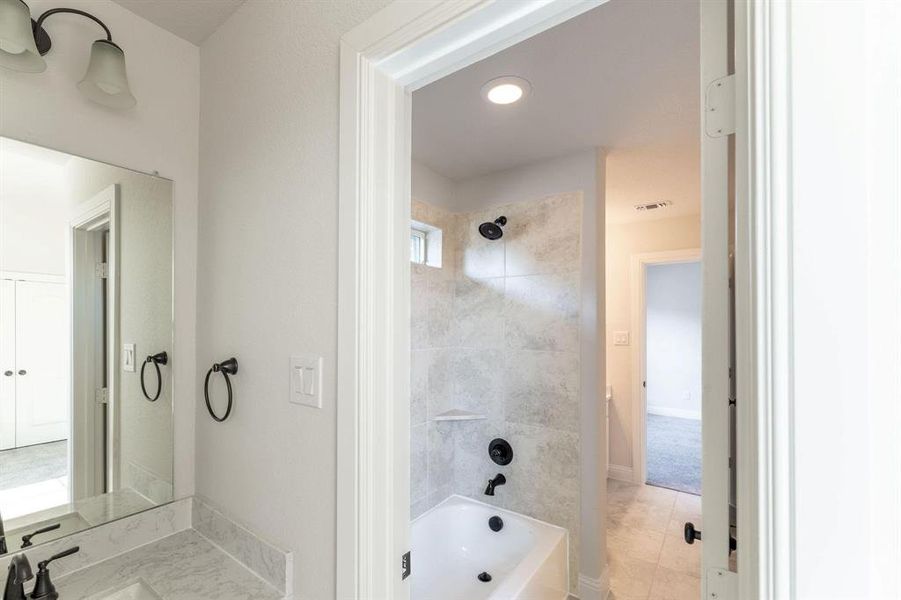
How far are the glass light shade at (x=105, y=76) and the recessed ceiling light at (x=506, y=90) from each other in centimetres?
127

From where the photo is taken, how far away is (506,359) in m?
2.54

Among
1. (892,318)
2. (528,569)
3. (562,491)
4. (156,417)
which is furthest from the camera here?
(562,491)

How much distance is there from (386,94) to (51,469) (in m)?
1.38

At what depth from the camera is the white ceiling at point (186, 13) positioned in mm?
1229

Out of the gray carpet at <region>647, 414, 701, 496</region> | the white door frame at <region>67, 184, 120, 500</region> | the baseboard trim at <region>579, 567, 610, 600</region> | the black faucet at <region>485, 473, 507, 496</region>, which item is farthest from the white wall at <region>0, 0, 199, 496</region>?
the gray carpet at <region>647, 414, 701, 496</region>

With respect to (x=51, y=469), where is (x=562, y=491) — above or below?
below

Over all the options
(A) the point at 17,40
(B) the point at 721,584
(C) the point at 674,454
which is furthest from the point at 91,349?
(C) the point at 674,454

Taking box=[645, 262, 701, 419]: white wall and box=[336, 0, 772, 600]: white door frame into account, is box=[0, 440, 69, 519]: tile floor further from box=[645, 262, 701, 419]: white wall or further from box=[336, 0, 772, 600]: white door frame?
box=[645, 262, 701, 419]: white wall

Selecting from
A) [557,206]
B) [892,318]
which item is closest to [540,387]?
[557,206]

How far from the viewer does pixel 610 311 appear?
13.3 feet

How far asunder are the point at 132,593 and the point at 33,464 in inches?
17.5

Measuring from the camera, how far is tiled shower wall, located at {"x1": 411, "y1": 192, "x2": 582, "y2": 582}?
7.61 feet

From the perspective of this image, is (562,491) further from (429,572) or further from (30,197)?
(30,197)

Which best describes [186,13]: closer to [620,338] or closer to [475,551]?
[475,551]
